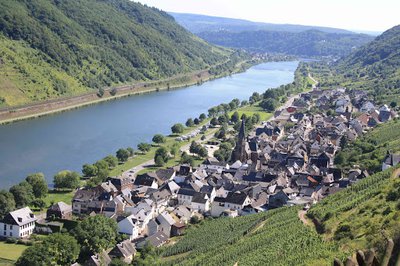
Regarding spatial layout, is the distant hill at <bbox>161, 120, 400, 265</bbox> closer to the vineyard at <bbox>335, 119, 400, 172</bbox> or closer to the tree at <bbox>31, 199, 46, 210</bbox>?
the tree at <bbox>31, 199, 46, 210</bbox>

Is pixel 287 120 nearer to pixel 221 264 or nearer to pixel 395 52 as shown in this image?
pixel 221 264

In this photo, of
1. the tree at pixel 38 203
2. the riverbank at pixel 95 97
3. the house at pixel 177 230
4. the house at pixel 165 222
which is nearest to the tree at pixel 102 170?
the tree at pixel 38 203

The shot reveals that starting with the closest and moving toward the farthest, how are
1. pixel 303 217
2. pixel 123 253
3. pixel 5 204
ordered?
1. pixel 303 217
2. pixel 123 253
3. pixel 5 204

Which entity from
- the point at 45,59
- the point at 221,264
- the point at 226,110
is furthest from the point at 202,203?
the point at 45,59

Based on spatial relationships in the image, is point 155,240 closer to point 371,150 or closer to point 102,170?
point 102,170

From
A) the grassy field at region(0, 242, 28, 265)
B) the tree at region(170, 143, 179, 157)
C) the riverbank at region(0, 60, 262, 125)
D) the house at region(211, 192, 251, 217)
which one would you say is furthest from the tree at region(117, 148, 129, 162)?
the riverbank at region(0, 60, 262, 125)

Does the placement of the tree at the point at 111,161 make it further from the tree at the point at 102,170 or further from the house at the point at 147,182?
the house at the point at 147,182

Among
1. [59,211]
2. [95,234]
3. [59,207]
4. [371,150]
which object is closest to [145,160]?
[59,207]
